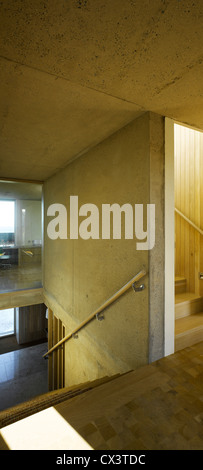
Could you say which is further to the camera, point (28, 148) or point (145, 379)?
point (28, 148)

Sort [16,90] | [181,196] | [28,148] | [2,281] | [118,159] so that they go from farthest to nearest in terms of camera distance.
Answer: [2,281] → [181,196] → [28,148] → [118,159] → [16,90]

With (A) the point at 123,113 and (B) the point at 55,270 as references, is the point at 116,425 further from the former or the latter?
(B) the point at 55,270

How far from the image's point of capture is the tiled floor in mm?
5195

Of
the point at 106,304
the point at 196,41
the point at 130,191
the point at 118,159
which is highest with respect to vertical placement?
the point at 196,41

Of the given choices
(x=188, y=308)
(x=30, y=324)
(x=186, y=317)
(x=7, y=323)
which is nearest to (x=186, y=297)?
(x=188, y=308)

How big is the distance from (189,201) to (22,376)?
630 cm

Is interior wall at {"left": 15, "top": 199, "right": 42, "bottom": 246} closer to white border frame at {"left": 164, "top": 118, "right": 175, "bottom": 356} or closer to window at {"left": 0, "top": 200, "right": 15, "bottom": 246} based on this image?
window at {"left": 0, "top": 200, "right": 15, "bottom": 246}

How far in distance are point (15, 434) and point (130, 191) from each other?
2035 mm

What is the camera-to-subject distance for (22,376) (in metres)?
5.95

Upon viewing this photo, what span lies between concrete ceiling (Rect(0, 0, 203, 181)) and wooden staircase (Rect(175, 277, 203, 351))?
2120mm

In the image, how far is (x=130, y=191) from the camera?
219cm

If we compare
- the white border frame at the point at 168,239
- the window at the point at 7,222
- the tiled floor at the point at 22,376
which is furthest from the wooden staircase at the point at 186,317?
the window at the point at 7,222

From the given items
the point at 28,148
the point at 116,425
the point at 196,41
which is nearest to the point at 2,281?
the point at 28,148

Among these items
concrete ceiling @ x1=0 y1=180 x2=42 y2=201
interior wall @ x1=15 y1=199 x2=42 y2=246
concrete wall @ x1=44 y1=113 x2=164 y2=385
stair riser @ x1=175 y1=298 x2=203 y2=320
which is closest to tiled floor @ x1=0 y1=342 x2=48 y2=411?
concrete wall @ x1=44 y1=113 x2=164 y2=385
